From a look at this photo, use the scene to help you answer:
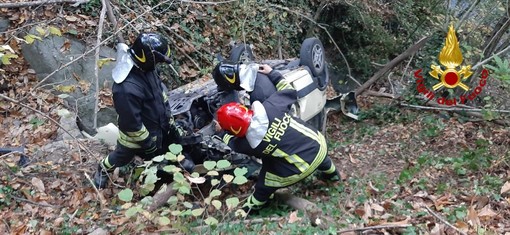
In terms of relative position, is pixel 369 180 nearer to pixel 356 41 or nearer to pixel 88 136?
pixel 88 136

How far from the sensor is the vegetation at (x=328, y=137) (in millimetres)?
3797

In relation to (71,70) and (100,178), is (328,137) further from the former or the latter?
(71,70)

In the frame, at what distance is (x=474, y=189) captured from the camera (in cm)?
430

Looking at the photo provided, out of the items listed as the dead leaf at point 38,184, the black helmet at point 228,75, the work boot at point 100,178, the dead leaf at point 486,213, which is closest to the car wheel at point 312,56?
the black helmet at point 228,75

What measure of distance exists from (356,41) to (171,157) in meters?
7.67

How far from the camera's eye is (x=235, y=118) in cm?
404

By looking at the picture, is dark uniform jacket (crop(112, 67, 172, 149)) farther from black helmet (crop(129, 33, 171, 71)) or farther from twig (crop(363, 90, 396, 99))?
twig (crop(363, 90, 396, 99))

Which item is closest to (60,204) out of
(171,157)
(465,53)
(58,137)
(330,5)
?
(58,137)

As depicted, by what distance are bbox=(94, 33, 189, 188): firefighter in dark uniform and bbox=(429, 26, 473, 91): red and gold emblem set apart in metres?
3.33

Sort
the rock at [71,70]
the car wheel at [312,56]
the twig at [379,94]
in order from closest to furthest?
the car wheel at [312,56], the rock at [71,70], the twig at [379,94]

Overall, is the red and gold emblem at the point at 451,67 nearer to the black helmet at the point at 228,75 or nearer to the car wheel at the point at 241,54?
the car wheel at the point at 241,54

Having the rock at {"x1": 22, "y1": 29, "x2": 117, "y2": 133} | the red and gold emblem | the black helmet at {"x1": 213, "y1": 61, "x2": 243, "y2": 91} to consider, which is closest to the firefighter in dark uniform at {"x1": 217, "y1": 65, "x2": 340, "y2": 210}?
the black helmet at {"x1": 213, "y1": 61, "x2": 243, "y2": 91}

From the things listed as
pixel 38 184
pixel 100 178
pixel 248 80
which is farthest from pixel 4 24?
pixel 248 80

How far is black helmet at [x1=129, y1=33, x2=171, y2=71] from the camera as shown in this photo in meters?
4.52
